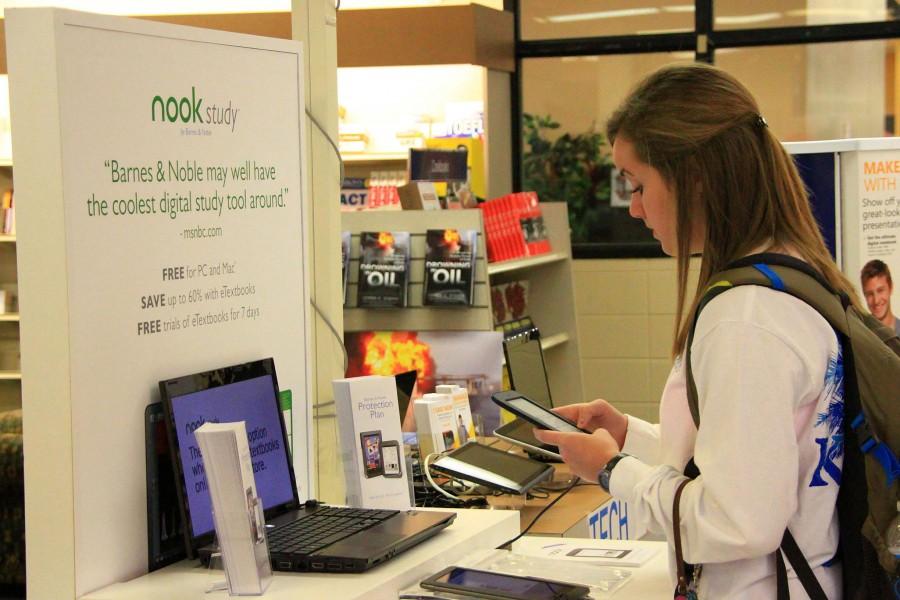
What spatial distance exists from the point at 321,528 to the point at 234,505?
0.35m

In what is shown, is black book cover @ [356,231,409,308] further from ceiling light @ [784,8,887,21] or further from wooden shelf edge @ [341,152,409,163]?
ceiling light @ [784,8,887,21]

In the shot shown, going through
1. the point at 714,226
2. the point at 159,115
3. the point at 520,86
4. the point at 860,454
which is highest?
the point at 520,86

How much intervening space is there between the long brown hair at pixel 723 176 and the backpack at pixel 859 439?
62 millimetres

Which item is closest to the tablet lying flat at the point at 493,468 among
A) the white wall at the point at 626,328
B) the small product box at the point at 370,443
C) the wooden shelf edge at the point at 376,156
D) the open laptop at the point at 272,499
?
the small product box at the point at 370,443

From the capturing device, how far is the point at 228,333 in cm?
224

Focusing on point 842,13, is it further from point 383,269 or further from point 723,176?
point 723,176

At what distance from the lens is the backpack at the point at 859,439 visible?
1716mm

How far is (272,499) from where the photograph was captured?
2.21m

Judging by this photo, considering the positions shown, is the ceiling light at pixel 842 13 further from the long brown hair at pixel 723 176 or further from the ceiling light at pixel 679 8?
the long brown hair at pixel 723 176

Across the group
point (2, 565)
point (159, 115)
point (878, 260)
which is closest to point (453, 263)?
point (878, 260)

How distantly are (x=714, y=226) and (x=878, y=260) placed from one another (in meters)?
2.39

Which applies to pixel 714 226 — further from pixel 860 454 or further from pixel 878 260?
pixel 878 260

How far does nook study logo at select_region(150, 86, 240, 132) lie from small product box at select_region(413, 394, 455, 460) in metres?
1.39

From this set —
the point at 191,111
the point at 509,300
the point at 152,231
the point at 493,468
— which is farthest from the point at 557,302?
the point at 152,231
